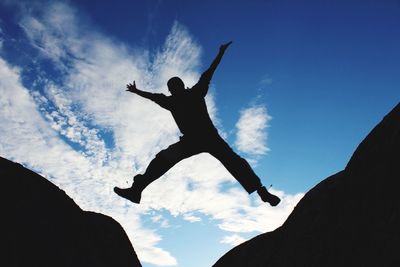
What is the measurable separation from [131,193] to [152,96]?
200 centimetres

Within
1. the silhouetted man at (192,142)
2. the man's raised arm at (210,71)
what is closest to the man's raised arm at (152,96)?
the silhouetted man at (192,142)

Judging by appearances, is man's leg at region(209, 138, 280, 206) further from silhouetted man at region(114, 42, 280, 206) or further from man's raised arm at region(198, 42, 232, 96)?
man's raised arm at region(198, 42, 232, 96)

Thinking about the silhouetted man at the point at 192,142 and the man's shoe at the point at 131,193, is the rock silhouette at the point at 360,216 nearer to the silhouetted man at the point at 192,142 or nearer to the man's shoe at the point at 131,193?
the silhouetted man at the point at 192,142

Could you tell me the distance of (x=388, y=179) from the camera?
371cm

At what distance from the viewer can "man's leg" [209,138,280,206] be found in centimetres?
654

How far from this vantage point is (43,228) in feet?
15.9

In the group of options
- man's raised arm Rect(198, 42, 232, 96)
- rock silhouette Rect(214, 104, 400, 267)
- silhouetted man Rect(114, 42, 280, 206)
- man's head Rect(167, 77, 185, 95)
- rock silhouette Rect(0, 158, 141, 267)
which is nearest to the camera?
rock silhouette Rect(214, 104, 400, 267)

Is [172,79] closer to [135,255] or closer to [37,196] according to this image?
[37,196]

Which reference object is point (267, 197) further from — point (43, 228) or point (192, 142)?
point (43, 228)

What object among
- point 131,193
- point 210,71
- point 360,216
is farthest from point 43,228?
point 360,216

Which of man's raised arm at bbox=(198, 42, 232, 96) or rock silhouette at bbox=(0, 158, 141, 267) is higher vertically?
man's raised arm at bbox=(198, 42, 232, 96)

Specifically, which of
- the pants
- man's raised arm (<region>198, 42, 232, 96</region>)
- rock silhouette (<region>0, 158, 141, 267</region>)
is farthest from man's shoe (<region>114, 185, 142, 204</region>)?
man's raised arm (<region>198, 42, 232, 96</region>)

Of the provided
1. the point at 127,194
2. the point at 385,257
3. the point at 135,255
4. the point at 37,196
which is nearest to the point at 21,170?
the point at 37,196

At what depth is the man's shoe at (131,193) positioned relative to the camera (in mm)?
6422
